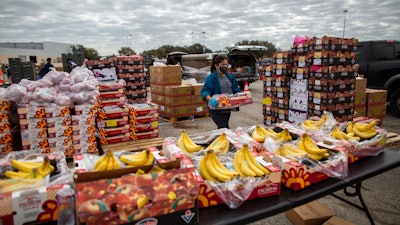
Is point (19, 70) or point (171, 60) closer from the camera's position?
point (19, 70)

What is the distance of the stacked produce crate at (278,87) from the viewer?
19.4ft

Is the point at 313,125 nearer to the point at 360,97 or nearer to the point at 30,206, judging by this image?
the point at 30,206

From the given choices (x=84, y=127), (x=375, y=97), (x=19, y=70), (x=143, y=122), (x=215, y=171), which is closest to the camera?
(x=215, y=171)

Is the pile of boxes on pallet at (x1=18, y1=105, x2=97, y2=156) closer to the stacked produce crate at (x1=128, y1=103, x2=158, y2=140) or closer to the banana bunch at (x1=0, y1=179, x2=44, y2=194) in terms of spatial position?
the stacked produce crate at (x1=128, y1=103, x2=158, y2=140)

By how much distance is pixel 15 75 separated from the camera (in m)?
15.6

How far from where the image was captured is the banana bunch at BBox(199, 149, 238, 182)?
178 cm

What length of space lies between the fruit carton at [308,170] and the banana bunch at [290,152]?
8cm

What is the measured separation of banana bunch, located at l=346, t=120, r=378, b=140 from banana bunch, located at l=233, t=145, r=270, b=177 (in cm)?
129

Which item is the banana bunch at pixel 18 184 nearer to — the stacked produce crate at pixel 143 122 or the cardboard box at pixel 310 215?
the cardboard box at pixel 310 215

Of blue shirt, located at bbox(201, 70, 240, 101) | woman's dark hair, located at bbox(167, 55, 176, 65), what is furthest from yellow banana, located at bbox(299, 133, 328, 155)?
woman's dark hair, located at bbox(167, 55, 176, 65)

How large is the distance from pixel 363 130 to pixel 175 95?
236 inches

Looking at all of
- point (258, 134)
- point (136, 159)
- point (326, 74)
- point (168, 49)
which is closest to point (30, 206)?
point (136, 159)

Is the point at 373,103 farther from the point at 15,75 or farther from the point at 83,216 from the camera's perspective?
the point at 15,75

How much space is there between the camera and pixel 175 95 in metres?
8.18
